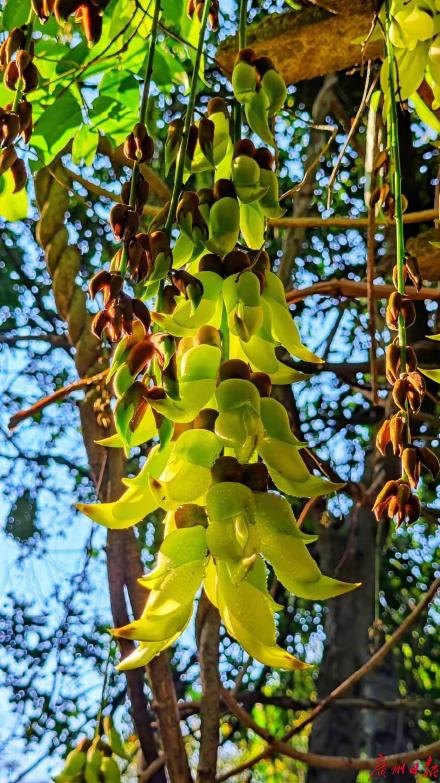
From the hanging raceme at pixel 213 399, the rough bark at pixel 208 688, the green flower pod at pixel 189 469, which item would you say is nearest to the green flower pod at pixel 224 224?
the hanging raceme at pixel 213 399

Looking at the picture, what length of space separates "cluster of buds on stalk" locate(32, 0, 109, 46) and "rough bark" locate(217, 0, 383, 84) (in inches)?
26.9

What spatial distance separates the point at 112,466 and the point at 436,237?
66 cm

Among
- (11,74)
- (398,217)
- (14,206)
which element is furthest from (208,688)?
(11,74)

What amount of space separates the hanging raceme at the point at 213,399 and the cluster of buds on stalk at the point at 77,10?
0.15m

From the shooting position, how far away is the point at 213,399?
1.60ft

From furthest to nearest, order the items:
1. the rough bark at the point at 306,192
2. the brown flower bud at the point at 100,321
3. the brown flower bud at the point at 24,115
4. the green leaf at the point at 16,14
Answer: the rough bark at the point at 306,192
the green leaf at the point at 16,14
the brown flower bud at the point at 24,115
the brown flower bud at the point at 100,321

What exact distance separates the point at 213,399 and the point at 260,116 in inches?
7.4

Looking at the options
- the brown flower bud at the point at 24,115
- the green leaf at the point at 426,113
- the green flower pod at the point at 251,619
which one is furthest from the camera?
the green leaf at the point at 426,113

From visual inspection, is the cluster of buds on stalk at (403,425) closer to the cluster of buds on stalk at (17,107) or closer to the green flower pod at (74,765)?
the cluster of buds on stalk at (17,107)

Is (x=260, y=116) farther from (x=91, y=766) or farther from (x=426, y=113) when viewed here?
(x=91, y=766)

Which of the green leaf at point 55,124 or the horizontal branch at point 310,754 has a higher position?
the green leaf at point 55,124

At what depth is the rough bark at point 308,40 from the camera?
1320mm

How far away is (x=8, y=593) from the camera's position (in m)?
3.73

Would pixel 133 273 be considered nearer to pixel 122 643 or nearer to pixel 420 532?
pixel 122 643
